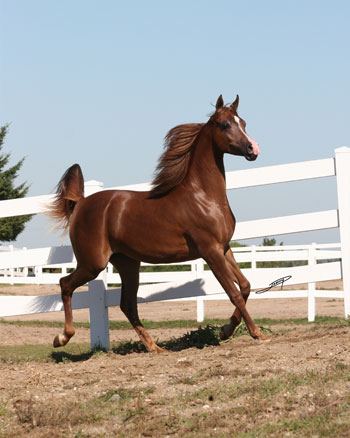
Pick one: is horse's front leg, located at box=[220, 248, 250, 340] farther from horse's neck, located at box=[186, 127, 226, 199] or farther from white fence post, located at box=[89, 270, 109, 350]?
white fence post, located at box=[89, 270, 109, 350]

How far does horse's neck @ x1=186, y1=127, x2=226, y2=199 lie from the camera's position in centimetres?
678

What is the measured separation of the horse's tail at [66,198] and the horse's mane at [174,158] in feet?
3.47

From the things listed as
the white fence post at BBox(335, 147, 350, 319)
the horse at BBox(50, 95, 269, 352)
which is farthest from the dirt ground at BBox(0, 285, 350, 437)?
the white fence post at BBox(335, 147, 350, 319)

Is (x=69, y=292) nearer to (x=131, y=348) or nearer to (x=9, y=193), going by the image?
(x=131, y=348)

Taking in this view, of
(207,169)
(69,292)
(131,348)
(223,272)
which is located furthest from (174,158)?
(131,348)

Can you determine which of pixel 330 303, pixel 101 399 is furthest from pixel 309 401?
pixel 330 303

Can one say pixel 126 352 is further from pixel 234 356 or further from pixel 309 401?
pixel 309 401

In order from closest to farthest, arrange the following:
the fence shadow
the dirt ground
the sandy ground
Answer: the dirt ground < the fence shadow < the sandy ground

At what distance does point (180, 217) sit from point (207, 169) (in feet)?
1.86

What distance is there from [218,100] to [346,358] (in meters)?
2.83

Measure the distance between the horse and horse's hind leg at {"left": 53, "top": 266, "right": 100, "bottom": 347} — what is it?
1cm

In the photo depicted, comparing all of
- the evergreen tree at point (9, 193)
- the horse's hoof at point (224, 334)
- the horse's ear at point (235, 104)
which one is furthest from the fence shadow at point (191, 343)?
the evergreen tree at point (9, 193)

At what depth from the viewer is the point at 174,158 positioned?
7.01 m

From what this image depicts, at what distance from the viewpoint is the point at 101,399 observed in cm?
483
